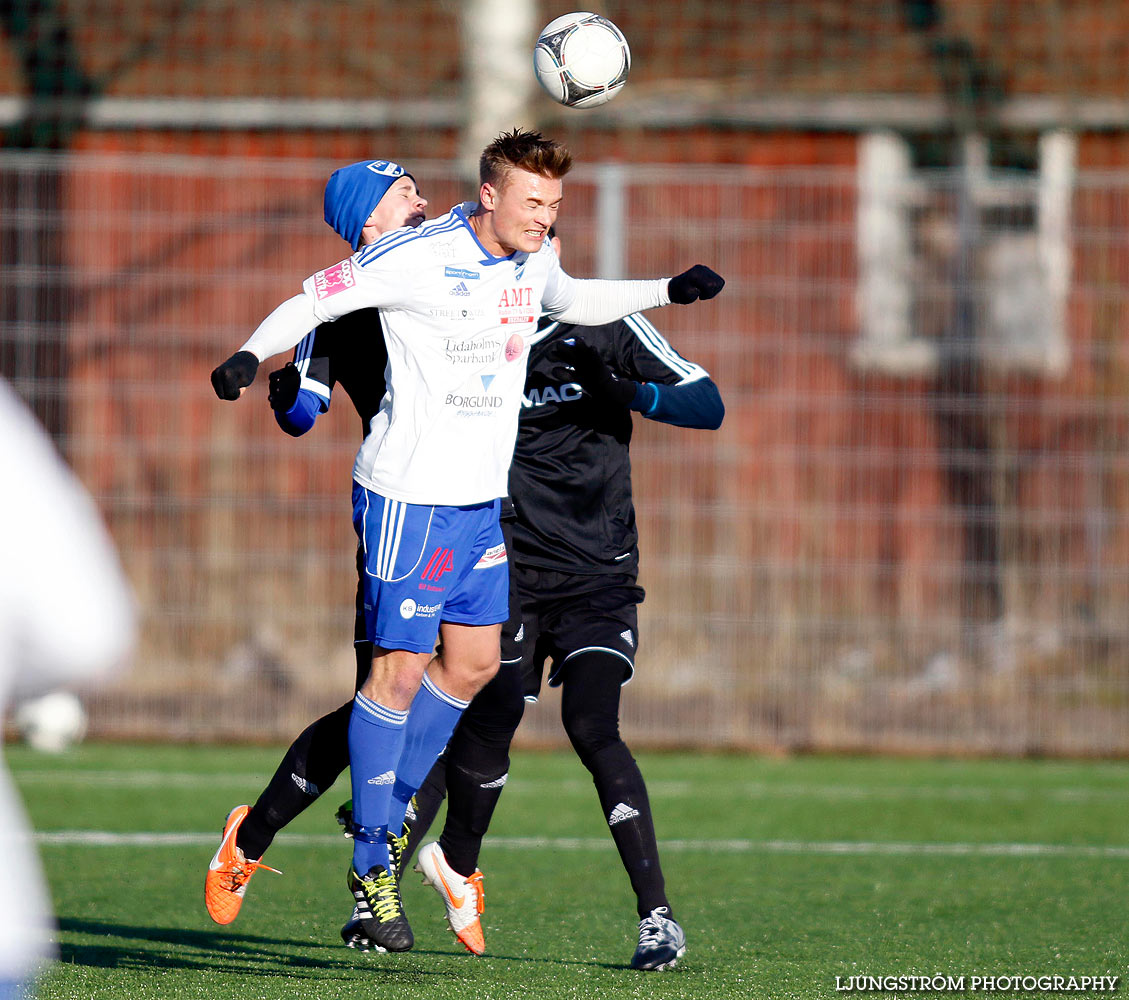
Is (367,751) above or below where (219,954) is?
above

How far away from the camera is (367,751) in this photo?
14.9 feet

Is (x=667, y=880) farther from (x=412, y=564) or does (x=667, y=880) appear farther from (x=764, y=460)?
(x=764, y=460)

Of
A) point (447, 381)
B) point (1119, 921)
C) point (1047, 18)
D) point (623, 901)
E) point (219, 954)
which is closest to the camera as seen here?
point (447, 381)

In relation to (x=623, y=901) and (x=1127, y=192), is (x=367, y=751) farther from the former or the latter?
(x=1127, y=192)

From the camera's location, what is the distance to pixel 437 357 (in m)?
4.47

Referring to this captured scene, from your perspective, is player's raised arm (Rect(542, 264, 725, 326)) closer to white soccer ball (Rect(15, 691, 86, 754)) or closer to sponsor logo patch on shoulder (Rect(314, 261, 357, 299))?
sponsor logo patch on shoulder (Rect(314, 261, 357, 299))

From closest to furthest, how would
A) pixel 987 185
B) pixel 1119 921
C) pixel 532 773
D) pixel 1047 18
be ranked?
1. pixel 1119 921
2. pixel 532 773
3. pixel 987 185
4. pixel 1047 18

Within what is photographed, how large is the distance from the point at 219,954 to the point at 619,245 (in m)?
5.62

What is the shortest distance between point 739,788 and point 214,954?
13.2ft

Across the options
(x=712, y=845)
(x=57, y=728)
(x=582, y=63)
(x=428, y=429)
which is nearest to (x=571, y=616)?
(x=428, y=429)

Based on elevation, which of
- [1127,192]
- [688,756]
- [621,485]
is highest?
[1127,192]

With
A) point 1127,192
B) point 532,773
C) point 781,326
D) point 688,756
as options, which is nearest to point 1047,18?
point 1127,192

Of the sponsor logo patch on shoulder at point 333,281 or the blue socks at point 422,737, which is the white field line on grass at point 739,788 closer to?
the blue socks at point 422,737

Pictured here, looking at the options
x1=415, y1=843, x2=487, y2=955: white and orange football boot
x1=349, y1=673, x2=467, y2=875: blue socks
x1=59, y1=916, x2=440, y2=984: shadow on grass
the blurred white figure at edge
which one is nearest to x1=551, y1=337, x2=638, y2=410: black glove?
x1=349, y1=673, x2=467, y2=875: blue socks
